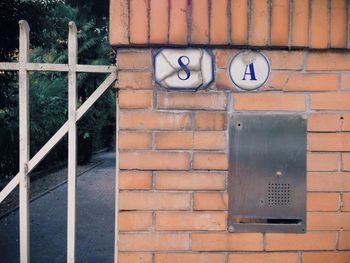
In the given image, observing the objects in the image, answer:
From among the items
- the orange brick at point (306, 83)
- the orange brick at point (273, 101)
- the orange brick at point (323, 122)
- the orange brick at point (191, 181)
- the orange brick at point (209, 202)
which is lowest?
the orange brick at point (209, 202)

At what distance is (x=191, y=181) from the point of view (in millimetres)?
1830

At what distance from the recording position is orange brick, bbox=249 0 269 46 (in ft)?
5.86

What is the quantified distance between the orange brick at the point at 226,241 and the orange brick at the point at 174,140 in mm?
425

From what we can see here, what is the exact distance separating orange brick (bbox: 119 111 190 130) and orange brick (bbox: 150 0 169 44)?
0.34 metres

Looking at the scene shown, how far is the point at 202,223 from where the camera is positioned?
1.83m

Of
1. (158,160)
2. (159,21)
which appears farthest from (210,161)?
(159,21)

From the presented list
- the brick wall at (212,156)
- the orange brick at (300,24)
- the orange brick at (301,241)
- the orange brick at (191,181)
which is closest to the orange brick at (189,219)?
the brick wall at (212,156)

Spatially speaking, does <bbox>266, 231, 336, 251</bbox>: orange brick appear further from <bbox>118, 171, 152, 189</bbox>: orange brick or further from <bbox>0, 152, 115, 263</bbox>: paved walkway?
<bbox>0, 152, 115, 263</bbox>: paved walkway

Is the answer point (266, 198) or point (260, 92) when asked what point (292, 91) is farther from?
point (266, 198)

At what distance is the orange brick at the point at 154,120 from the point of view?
182 centimetres

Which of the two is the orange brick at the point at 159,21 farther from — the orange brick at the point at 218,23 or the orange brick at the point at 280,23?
the orange brick at the point at 280,23

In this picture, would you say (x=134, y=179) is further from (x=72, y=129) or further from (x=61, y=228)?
(x=61, y=228)

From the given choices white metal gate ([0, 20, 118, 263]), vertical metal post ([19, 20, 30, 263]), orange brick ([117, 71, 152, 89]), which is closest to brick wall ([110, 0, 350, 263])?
orange brick ([117, 71, 152, 89])

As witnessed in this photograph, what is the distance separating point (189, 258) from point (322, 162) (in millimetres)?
778
